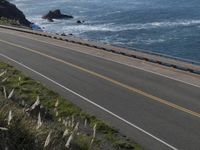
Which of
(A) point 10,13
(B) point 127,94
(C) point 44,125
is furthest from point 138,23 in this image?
(C) point 44,125

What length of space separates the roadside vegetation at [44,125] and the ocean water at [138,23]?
1073 inches

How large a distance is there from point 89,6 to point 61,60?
8111 centimetres

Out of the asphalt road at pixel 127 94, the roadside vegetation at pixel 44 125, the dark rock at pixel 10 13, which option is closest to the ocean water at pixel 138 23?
the dark rock at pixel 10 13

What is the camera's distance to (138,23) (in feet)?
264

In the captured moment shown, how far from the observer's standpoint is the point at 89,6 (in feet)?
370

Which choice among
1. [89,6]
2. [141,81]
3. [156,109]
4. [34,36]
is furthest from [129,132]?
[89,6]

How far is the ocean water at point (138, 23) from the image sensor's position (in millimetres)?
61250

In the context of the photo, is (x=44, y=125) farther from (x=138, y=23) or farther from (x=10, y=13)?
(x=10, y=13)

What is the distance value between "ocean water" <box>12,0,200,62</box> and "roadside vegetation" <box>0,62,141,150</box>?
89.5ft

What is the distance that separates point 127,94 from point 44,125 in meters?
13.7

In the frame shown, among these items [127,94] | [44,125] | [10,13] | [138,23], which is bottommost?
[138,23]

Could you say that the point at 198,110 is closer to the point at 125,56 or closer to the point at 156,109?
the point at 156,109

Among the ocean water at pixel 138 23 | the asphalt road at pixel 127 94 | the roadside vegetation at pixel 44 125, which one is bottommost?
the ocean water at pixel 138 23

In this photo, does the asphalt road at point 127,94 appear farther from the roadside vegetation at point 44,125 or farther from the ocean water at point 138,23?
the ocean water at point 138,23
